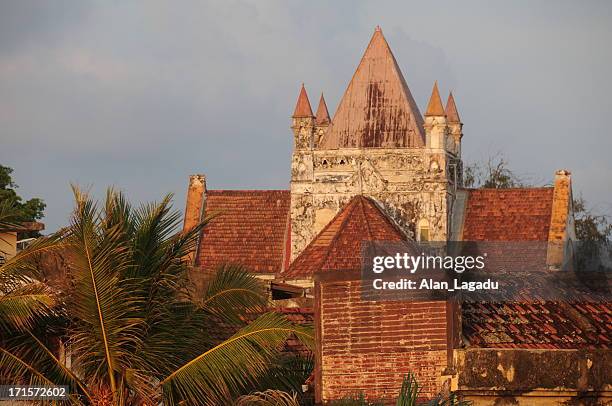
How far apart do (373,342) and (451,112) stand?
28.8 meters

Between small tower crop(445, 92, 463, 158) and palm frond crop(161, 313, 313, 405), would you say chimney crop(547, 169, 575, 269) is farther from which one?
palm frond crop(161, 313, 313, 405)

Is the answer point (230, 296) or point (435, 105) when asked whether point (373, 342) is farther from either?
point (435, 105)

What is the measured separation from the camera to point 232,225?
4653cm

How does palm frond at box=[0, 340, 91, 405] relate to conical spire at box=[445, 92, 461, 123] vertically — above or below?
below

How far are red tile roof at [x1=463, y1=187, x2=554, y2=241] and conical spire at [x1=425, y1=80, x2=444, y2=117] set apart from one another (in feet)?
13.2

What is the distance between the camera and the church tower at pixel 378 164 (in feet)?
137

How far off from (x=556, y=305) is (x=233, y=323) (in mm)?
4504

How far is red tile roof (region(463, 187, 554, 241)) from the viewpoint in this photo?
4438 cm

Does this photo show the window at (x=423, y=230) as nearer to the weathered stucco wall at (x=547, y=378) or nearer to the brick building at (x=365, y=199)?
the brick building at (x=365, y=199)

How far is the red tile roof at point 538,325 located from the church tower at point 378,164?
20854mm

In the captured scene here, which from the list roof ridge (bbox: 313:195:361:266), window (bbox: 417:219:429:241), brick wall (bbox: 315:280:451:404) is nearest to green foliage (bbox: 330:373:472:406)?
brick wall (bbox: 315:280:451:404)

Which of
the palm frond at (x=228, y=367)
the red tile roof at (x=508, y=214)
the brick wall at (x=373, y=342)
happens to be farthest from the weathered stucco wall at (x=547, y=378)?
the red tile roof at (x=508, y=214)

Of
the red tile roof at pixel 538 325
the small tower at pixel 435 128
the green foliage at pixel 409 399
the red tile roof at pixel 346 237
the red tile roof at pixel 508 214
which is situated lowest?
the green foliage at pixel 409 399

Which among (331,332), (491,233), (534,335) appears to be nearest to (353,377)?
(331,332)
